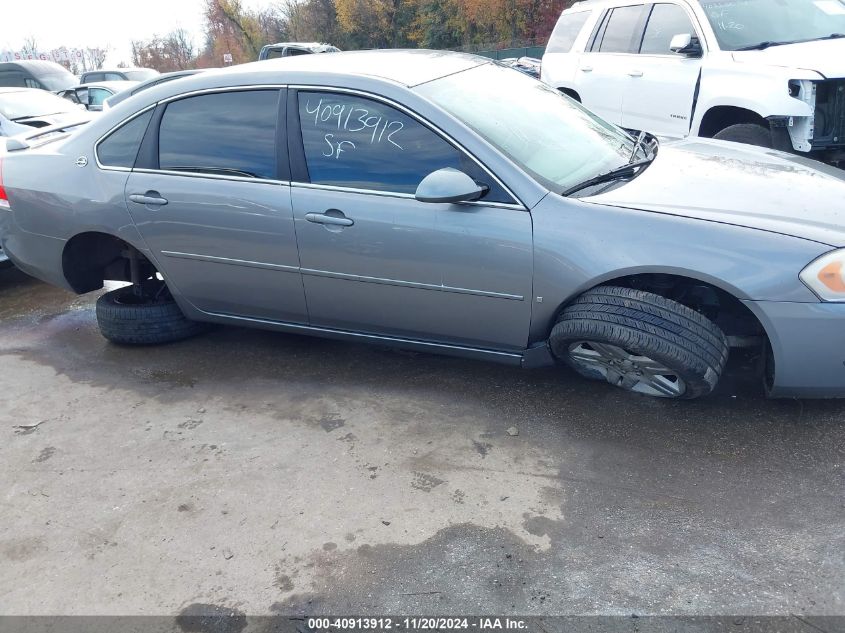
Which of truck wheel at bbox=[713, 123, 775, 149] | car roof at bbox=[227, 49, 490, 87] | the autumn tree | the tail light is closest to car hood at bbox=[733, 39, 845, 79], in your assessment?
truck wheel at bbox=[713, 123, 775, 149]

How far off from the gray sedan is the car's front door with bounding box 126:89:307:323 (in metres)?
0.01

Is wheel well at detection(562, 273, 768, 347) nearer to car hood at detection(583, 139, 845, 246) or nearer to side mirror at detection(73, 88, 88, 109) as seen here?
car hood at detection(583, 139, 845, 246)

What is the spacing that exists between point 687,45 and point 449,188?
13.2 feet

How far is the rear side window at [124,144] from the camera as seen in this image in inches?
153

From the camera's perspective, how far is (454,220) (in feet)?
10.2

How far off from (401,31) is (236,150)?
4351cm

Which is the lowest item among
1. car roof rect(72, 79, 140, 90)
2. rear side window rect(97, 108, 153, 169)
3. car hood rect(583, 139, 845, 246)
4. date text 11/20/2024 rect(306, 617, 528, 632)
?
date text 11/20/2024 rect(306, 617, 528, 632)

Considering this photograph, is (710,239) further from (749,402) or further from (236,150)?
(236,150)

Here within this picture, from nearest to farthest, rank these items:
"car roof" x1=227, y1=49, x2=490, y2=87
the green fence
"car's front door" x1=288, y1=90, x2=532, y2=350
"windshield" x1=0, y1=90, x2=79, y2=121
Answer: "car's front door" x1=288, y1=90, x2=532, y2=350 < "car roof" x1=227, y1=49, x2=490, y2=87 < "windshield" x1=0, y1=90, x2=79, y2=121 < the green fence

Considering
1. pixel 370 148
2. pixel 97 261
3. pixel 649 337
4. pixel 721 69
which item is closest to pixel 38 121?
pixel 97 261

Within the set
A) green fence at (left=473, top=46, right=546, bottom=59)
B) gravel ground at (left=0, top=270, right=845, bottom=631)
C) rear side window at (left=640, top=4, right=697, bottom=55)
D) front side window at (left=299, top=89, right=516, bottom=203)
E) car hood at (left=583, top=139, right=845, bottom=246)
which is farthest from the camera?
green fence at (left=473, top=46, right=546, bottom=59)

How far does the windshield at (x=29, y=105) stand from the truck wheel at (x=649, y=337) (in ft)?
30.1

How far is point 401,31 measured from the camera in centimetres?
4366

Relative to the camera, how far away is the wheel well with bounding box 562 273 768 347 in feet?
9.79
